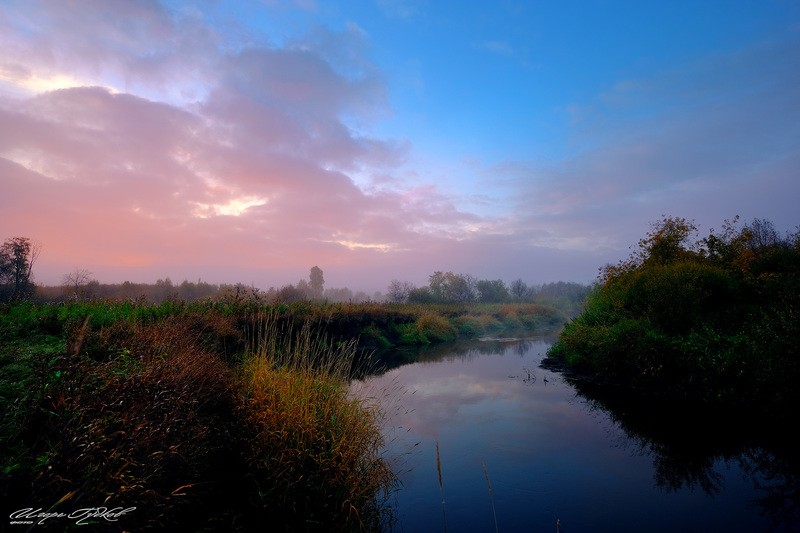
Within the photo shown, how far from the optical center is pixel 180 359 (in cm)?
566

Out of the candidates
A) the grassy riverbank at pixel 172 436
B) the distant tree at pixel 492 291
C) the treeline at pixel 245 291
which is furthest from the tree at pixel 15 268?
the distant tree at pixel 492 291

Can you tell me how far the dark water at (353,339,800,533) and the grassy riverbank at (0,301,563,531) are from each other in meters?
1.32

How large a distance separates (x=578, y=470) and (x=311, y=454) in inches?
196

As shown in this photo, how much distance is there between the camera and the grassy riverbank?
3.01 metres

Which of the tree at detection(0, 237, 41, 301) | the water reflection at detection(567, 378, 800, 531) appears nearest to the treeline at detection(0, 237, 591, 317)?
the tree at detection(0, 237, 41, 301)

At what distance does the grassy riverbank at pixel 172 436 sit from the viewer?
301cm

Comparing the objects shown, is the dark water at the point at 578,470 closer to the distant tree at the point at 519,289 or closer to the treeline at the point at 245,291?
the treeline at the point at 245,291

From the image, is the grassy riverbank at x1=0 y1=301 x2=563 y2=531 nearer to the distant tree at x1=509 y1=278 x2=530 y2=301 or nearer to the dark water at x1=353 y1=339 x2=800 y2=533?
the dark water at x1=353 y1=339 x2=800 y2=533

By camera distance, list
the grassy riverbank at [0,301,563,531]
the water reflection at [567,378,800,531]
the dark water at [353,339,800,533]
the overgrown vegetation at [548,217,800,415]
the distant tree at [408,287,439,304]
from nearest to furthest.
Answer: the grassy riverbank at [0,301,563,531], the dark water at [353,339,800,533], the water reflection at [567,378,800,531], the overgrown vegetation at [548,217,800,415], the distant tree at [408,287,439,304]

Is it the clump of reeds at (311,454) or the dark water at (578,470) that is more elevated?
the clump of reeds at (311,454)

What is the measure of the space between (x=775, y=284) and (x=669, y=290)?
258 cm

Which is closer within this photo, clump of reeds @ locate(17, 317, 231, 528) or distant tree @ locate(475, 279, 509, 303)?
clump of reeds @ locate(17, 317, 231, 528)

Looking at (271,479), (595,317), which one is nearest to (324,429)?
(271,479)

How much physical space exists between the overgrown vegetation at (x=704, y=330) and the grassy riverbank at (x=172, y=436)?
8951 mm
